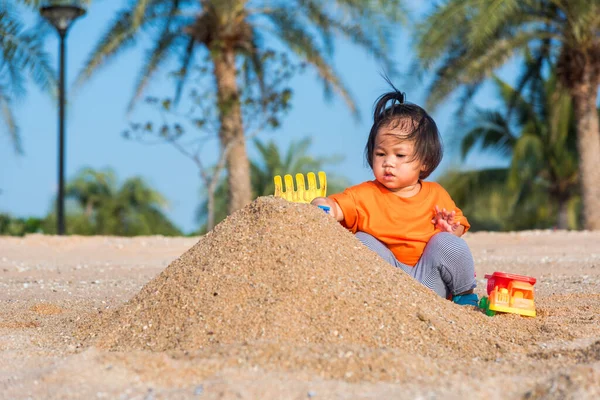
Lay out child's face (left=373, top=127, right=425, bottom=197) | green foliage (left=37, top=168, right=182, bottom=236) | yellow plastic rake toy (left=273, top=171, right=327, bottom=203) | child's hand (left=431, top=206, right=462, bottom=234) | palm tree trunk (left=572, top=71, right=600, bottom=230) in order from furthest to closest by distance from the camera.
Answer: green foliage (left=37, top=168, right=182, bottom=236)
palm tree trunk (left=572, top=71, right=600, bottom=230)
yellow plastic rake toy (left=273, top=171, right=327, bottom=203)
child's hand (left=431, top=206, right=462, bottom=234)
child's face (left=373, top=127, right=425, bottom=197)

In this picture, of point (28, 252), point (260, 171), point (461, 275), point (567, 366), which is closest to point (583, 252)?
point (461, 275)

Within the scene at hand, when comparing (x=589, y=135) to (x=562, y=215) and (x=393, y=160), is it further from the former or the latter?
(x=393, y=160)

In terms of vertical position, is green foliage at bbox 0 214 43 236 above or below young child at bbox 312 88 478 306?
below

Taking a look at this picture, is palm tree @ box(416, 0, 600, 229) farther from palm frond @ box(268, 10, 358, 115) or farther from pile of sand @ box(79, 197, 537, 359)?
pile of sand @ box(79, 197, 537, 359)

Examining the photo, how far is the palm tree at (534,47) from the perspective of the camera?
11.7 m

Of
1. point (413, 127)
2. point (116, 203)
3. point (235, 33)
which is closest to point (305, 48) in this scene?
point (235, 33)

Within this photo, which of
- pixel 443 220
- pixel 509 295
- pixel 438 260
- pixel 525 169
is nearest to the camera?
pixel 509 295

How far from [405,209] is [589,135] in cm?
1019

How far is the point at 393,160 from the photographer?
3.37 meters

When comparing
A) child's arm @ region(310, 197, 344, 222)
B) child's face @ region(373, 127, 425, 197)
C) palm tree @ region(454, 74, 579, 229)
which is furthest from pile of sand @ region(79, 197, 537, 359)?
palm tree @ region(454, 74, 579, 229)

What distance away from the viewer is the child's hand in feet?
11.5

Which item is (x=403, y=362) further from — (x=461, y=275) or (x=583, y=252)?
(x=583, y=252)

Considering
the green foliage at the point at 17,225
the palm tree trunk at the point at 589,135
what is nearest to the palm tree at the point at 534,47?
the palm tree trunk at the point at 589,135

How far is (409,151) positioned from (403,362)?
1.38 meters
